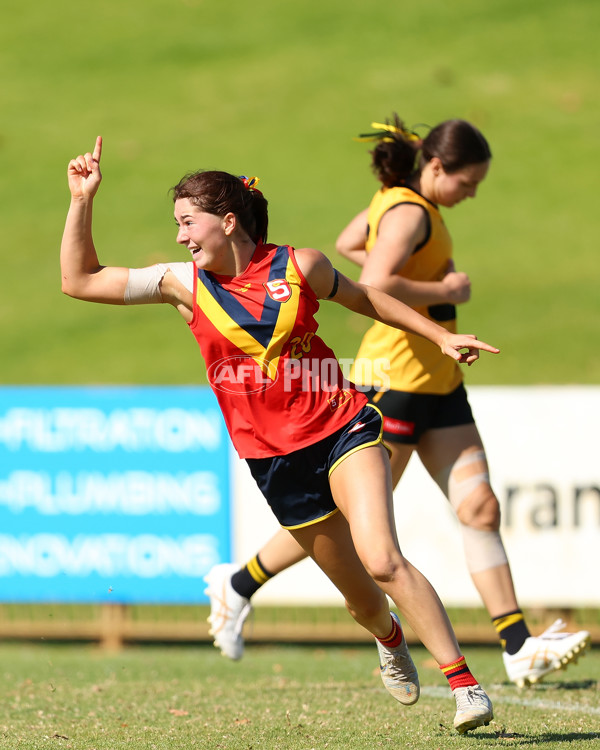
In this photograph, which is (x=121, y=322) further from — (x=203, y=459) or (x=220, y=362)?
(x=220, y=362)

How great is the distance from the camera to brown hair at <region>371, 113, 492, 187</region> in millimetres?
5273

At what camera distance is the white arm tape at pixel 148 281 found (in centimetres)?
409

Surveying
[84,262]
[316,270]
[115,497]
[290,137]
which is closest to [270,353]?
[316,270]

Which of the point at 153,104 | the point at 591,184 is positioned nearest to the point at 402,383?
the point at 591,184

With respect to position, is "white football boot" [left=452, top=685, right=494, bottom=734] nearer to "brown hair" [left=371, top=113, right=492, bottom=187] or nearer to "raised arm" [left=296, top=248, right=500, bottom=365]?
"raised arm" [left=296, top=248, right=500, bottom=365]

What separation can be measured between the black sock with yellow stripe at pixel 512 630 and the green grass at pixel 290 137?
7785 millimetres

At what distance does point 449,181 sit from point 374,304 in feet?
4.30

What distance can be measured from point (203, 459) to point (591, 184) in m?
12.3

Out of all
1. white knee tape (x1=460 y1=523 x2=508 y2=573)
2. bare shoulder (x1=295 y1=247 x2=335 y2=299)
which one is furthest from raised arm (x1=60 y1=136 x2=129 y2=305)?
white knee tape (x1=460 y1=523 x2=508 y2=573)

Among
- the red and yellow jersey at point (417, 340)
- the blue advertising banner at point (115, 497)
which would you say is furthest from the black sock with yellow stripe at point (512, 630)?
the blue advertising banner at point (115, 497)

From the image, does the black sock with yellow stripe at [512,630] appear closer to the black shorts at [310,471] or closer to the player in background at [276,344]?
the player in background at [276,344]

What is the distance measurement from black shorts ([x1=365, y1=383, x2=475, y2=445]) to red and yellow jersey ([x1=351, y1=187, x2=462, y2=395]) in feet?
0.12

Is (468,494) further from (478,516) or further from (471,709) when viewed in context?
(471,709)

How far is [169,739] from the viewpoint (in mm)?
4234
